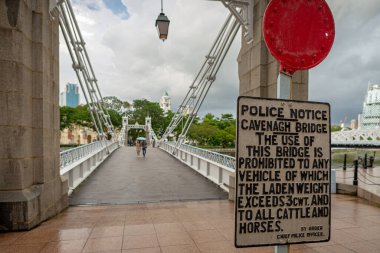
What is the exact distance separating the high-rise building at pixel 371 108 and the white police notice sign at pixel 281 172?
527ft

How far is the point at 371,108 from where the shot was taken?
144m

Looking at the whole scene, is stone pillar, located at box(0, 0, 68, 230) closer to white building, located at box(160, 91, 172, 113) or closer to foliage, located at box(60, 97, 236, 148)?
foliage, located at box(60, 97, 236, 148)

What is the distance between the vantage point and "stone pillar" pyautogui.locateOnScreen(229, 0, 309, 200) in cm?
652

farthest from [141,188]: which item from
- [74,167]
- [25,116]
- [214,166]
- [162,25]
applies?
[162,25]

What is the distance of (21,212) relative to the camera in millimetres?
4898

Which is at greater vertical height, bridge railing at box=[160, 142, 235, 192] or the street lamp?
the street lamp

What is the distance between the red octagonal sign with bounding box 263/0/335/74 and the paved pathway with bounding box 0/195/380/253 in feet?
10.7

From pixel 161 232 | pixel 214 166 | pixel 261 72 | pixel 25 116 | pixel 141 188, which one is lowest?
pixel 141 188

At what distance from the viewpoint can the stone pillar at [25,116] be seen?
4.94 m

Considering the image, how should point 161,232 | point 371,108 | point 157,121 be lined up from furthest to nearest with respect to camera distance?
point 371,108
point 157,121
point 161,232

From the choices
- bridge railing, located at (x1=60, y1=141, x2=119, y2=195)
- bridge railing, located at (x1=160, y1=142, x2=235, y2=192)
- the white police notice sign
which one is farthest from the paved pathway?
bridge railing, located at (x1=160, y1=142, x2=235, y2=192)

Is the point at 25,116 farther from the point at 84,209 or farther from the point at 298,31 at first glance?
the point at 298,31

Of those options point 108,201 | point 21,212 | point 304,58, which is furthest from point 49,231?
point 304,58

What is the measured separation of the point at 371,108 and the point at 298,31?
174791 millimetres
